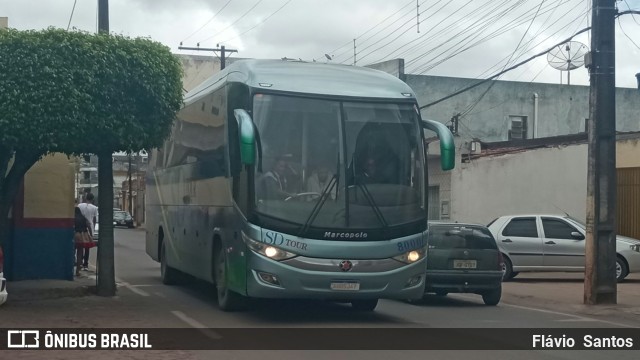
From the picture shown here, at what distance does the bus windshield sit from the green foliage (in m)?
2.63

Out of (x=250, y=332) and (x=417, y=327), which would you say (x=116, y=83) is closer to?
(x=250, y=332)

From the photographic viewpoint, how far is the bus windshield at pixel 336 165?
41.3 ft

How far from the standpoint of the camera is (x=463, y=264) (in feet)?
54.7

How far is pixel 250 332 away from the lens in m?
12.2

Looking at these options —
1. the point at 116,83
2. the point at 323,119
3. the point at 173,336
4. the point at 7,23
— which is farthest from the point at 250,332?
the point at 7,23

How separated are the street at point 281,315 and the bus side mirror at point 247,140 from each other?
2.36 meters

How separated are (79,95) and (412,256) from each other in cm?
549

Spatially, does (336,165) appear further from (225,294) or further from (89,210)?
(89,210)

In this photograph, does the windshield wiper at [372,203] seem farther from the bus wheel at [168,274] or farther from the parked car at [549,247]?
the parked car at [549,247]

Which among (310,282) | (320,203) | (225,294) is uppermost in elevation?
(320,203)

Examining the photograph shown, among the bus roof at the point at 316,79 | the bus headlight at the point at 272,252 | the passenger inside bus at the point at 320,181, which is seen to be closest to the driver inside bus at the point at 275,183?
the passenger inside bus at the point at 320,181

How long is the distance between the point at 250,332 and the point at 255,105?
3.08 metres

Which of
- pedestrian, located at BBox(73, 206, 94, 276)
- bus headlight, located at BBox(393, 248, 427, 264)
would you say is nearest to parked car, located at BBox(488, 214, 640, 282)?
bus headlight, located at BBox(393, 248, 427, 264)

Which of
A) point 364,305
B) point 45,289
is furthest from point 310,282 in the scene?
point 45,289
